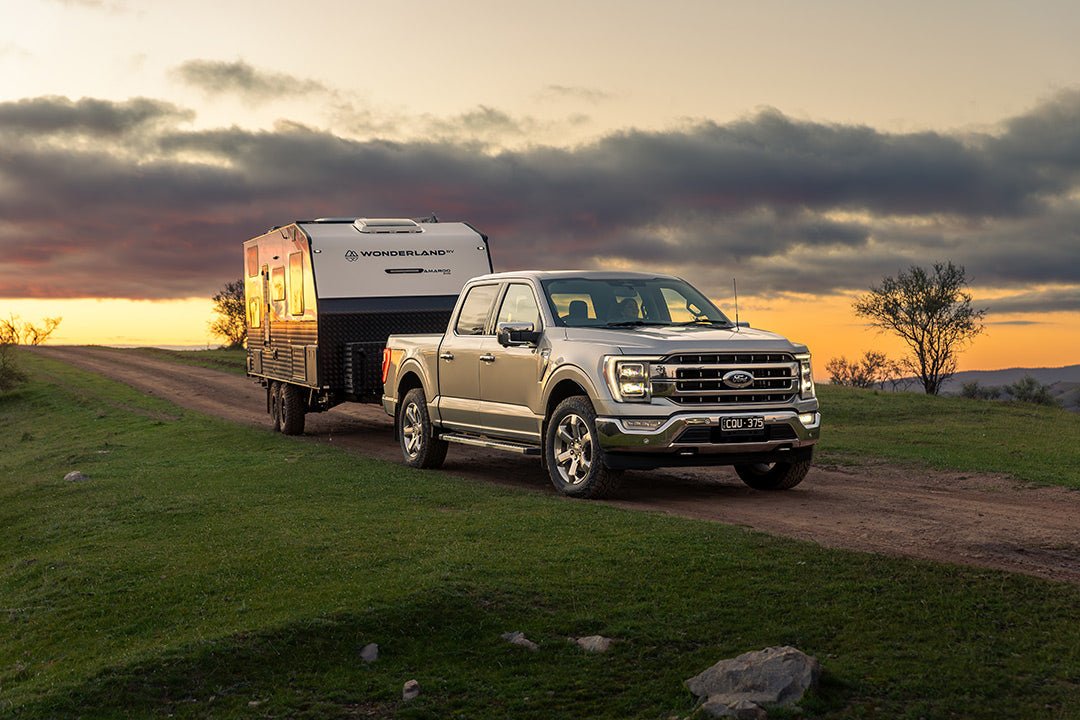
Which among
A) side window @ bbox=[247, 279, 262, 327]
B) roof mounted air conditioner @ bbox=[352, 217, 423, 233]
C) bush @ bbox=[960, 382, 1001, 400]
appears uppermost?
roof mounted air conditioner @ bbox=[352, 217, 423, 233]

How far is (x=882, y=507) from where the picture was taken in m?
11.8

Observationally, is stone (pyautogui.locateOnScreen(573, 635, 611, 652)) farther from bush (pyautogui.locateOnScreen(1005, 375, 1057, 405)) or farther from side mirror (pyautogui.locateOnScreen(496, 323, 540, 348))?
bush (pyautogui.locateOnScreen(1005, 375, 1057, 405))

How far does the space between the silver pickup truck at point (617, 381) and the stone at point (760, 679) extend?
5.19 m

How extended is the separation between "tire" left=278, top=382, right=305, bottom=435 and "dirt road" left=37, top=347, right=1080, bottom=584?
1.99 metres

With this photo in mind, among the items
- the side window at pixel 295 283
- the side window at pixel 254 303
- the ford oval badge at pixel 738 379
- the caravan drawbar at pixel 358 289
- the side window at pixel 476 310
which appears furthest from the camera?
the side window at pixel 254 303

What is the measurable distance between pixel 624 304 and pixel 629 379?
1.68 meters

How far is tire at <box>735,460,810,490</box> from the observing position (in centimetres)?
1301

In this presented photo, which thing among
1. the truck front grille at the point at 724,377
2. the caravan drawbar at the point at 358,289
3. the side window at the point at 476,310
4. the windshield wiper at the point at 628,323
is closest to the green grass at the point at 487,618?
the truck front grille at the point at 724,377

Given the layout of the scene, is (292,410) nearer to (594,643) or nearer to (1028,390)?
(594,643)

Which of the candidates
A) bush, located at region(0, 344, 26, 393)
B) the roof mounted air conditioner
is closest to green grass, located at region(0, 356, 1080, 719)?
the roof mounted air conditioner

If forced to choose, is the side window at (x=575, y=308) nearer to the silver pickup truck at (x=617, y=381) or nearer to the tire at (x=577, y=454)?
the silver pickup truck at (x=617, y=381)

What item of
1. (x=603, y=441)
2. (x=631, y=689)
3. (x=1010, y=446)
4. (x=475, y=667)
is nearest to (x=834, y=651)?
(x=631, y=689)

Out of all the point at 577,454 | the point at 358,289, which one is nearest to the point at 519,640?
the point at 577,454

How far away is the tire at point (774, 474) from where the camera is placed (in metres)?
13.0
